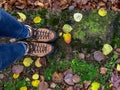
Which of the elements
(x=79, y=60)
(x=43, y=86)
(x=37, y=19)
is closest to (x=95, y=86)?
(x=79, y=60)

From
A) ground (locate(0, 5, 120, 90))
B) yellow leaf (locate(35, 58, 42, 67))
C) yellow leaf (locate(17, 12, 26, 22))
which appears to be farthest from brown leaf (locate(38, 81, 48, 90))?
yellow leaf (locate(17, 12, 26, 22))

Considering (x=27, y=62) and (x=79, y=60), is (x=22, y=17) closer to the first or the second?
(x=27, y=62)

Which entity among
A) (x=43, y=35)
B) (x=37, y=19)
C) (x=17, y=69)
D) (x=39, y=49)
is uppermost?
(x=37, y=19)

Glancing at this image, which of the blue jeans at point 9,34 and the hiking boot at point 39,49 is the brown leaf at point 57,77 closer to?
the hiking boot at point 39,49

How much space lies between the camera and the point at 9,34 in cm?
229

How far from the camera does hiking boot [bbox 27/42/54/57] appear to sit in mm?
2631

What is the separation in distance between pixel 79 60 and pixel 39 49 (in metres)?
0.37

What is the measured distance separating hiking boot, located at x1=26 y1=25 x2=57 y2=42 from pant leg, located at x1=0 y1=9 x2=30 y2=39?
Result: 0.17 metres

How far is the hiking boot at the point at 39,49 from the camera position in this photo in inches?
104

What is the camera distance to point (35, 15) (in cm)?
280

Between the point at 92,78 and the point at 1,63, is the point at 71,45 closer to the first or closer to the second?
the point at 92,78

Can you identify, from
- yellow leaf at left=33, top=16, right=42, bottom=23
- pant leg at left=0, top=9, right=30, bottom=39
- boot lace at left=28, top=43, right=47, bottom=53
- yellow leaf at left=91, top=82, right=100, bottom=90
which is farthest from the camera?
yellow leaf at left=33, top=16, right=42, bottom=23

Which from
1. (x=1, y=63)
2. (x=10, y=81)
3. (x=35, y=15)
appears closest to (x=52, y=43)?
(x=35, y=15)

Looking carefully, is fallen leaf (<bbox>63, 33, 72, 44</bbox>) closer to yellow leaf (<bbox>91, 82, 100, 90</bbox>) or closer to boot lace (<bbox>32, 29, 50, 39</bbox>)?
boot lace (<bbox>32, 29, 50, 39</bbox>)
